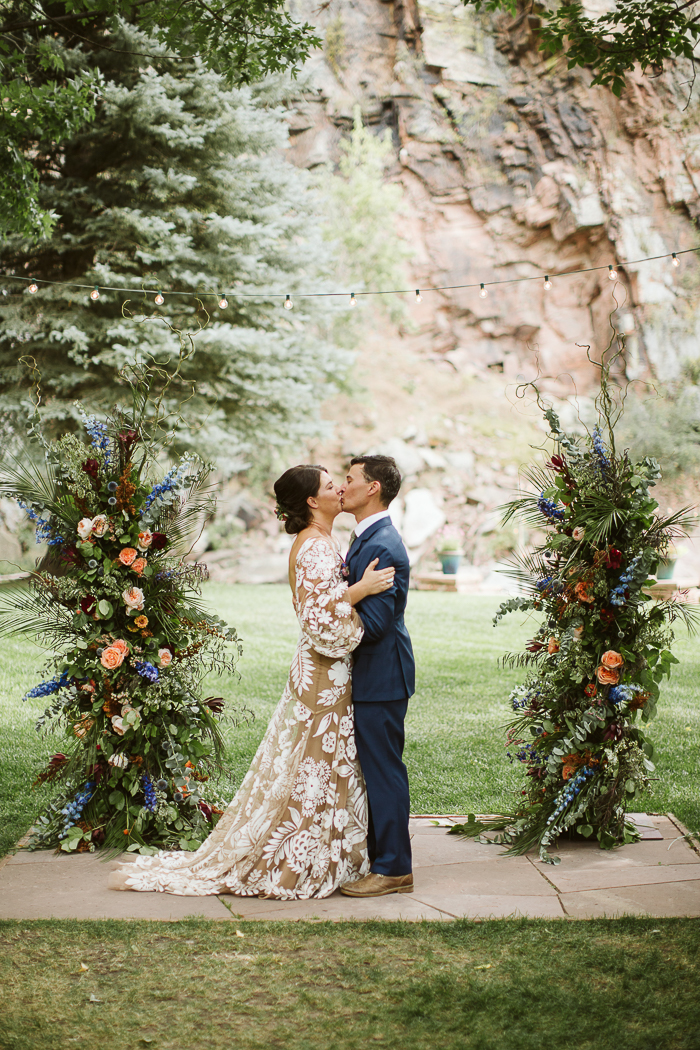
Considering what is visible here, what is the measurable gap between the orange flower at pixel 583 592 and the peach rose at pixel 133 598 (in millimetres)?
2057

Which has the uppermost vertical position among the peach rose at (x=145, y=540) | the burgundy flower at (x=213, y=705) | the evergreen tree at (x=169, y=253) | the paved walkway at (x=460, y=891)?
the evergreen tree at (x=169, y=253)

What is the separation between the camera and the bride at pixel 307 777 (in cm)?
374

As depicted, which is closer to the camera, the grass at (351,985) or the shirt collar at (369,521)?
Answer: the grass at (351,985)

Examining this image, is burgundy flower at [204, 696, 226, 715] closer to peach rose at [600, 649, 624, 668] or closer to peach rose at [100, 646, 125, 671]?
peach rose at [100, 646, 125, 671]

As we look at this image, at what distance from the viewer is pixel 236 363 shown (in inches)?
591

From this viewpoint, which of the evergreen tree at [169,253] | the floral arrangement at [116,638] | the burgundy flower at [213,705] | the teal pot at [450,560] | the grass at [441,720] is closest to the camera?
the floral arrangement at [116,638]

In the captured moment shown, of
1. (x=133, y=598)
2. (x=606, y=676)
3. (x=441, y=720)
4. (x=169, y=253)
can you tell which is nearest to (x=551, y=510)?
(x=606, y=676)

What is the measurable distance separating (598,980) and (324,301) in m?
14.1

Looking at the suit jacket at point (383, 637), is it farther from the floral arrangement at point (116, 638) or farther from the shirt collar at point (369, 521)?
the floral arrangement at point (116, 638)

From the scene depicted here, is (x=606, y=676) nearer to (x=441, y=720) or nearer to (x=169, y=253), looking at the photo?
(x=441, y=720)

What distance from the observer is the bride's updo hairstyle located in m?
3.88

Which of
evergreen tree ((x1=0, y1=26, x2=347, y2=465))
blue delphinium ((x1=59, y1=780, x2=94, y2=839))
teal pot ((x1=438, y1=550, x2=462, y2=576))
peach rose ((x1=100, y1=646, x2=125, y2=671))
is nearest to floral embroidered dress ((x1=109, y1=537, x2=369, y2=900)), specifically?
blue delphinium ((x1=59, y1=780, x2=94, y2=839))

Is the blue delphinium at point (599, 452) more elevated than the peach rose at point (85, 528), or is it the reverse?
the blue delphinium at point (599, 452)

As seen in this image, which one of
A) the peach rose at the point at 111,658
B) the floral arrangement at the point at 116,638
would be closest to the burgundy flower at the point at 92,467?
the floral arrangement at the point at 116,638
